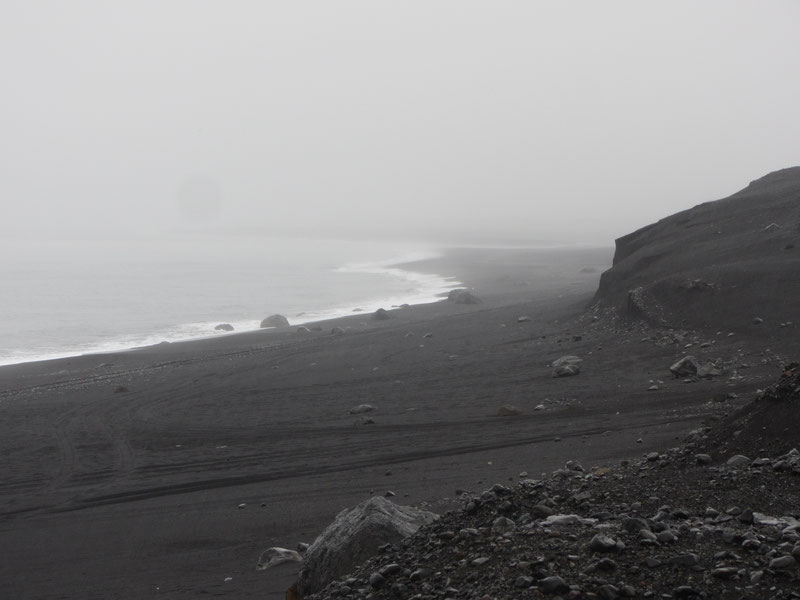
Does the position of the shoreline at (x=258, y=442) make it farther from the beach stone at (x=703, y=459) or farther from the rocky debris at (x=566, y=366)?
the beach stone at (x=703, y=459)

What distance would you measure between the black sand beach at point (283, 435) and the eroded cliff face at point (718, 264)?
3.23 ft

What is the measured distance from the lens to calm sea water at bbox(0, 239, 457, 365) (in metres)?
34.5

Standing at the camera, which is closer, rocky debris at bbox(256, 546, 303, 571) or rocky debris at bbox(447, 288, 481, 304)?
rocky debris at bbox(256, 546, 303, 571)

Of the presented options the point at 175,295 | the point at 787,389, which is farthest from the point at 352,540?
the point at 175,295

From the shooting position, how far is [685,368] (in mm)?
14508

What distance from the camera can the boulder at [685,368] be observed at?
14.4 m

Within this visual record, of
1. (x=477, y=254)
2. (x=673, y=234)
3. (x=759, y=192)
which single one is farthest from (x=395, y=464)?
(x=477, y=254)

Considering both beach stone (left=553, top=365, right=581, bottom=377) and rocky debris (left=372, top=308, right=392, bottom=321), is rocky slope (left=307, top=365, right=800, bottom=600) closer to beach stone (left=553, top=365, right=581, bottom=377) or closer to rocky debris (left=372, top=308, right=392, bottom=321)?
beach stone (left=553, top=365, right=581, bottom=377)

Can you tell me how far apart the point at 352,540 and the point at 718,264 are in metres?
16.6

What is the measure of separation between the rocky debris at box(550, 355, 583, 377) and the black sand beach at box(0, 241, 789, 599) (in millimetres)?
204

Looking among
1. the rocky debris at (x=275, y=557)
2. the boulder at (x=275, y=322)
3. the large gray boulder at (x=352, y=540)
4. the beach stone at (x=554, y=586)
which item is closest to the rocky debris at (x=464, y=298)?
the boulder at (x=275, y=322)

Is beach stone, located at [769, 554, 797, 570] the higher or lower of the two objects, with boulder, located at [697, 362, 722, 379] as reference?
higher

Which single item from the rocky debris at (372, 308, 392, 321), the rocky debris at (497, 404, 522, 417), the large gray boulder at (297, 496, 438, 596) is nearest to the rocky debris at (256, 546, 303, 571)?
the large gray boulder at (297, 496, 438, 596)

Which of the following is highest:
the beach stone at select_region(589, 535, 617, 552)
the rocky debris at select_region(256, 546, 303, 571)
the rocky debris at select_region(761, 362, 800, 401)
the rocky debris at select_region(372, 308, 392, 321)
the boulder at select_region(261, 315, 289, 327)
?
the boulder at select_region(261, 315, 289, 327)
